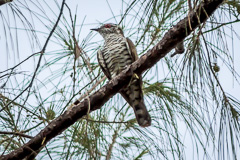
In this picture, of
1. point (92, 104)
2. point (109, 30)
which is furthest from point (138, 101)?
point (109, 30)

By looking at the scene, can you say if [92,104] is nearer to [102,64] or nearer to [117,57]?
[102,64]

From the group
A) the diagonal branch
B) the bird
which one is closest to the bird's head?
the bird

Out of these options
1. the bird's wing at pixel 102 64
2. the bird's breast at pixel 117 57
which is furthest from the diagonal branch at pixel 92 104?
Answer: the bird's breast at pixel 117 57

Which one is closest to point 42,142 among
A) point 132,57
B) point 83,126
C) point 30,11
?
point 83,126

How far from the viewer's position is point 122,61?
10.9ft

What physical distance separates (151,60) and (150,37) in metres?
0.79

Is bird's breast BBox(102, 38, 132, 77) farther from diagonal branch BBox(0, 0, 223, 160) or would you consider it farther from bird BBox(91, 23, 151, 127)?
diagonal branch BBox(0, 0, 223, 160)

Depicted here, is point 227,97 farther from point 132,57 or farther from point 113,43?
point 113,43

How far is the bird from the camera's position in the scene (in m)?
2.67

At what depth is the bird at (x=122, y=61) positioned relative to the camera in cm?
267

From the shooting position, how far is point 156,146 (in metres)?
2.35

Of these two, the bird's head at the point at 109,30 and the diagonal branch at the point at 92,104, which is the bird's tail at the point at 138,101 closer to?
the diagonal branch at the point at 92,104

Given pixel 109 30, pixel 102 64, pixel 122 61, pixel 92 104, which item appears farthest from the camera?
pixel 109 30

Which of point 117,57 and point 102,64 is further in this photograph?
point 117,57
